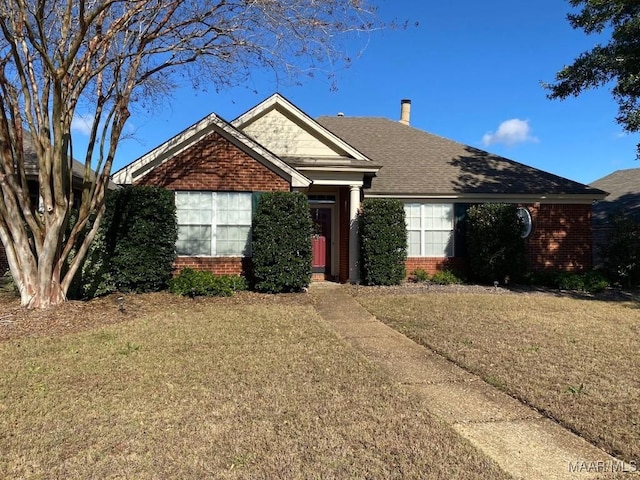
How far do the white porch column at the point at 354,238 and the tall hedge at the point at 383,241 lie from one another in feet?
1.25

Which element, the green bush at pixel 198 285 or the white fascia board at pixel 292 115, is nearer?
the green bush at pixel 198 285

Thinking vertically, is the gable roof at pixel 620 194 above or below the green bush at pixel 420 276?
above

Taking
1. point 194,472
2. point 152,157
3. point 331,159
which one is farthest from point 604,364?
point 152,157

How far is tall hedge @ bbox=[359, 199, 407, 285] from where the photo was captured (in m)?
12.1

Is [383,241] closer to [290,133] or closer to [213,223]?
[290,133]

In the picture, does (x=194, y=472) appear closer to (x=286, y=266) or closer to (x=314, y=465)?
(x=314, y=465)

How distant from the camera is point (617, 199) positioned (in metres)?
22.3

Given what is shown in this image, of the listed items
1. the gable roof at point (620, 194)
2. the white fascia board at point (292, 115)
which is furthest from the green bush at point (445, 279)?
the gable roof at point (620, 194)

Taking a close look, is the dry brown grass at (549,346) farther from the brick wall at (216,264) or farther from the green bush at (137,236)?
the green bush at (137,236)

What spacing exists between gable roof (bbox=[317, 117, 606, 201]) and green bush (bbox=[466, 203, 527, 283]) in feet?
4.01

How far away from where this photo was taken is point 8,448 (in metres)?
3.39

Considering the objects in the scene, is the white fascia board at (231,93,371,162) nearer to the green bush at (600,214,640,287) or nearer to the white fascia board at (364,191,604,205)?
the white fascia board at (364,191,604,205)

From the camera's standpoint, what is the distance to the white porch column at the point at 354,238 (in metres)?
12.8

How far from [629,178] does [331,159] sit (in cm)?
2011
